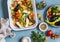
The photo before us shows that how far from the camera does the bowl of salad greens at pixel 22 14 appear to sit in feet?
4.30

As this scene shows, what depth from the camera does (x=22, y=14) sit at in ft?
4.35

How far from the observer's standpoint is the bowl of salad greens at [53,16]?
1359 mm

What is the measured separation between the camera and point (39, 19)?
135cm

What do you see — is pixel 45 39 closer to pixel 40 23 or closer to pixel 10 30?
pixel 40 23

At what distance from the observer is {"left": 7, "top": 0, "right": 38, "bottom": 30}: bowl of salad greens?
1.31 metres

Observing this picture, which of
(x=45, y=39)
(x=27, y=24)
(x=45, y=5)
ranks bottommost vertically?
(x=45, y=39)

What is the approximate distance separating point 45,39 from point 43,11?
0.18 m

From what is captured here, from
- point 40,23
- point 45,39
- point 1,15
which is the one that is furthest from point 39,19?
point 1,15

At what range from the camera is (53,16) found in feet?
4.47

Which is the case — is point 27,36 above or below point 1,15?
below

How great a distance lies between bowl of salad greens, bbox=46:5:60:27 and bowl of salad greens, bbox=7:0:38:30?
0.31 feet

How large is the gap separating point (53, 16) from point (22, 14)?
0.66ft

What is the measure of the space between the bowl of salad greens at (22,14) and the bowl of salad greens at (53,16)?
9 cm

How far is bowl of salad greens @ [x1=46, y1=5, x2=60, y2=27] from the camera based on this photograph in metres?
1.36
